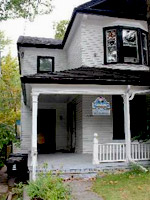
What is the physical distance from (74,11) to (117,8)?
2.27 m

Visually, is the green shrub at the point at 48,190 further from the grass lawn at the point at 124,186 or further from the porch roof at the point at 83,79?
the porch roof at the point at 83,79

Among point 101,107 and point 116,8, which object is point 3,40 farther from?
point 101,107

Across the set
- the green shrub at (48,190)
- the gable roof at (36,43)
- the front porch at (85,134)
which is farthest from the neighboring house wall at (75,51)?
the green shrub at (48,190)

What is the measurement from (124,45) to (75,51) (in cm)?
259

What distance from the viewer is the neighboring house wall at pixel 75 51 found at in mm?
11266

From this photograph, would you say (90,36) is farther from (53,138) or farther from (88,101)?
(53,138)

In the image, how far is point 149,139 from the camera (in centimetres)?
854

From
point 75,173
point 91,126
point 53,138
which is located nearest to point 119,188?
point 75,173

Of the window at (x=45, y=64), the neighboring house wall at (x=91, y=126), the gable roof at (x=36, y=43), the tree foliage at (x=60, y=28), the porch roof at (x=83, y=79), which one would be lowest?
the neighboring house wall at (x=91, y=126)

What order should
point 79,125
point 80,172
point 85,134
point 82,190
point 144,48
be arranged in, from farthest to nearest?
point 144,48 → point 79,125 → point 85,134 → point 80,172 → point 82,190

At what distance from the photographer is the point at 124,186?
19.7 ft

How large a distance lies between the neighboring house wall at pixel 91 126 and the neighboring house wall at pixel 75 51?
2.17 metres

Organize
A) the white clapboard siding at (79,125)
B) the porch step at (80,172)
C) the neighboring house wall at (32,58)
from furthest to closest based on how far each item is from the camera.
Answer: the neighboring house wall at (32,58) < the white clapboard siding at (79,125) < the porch step at (80,172)

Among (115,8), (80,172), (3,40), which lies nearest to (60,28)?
(3,40)
